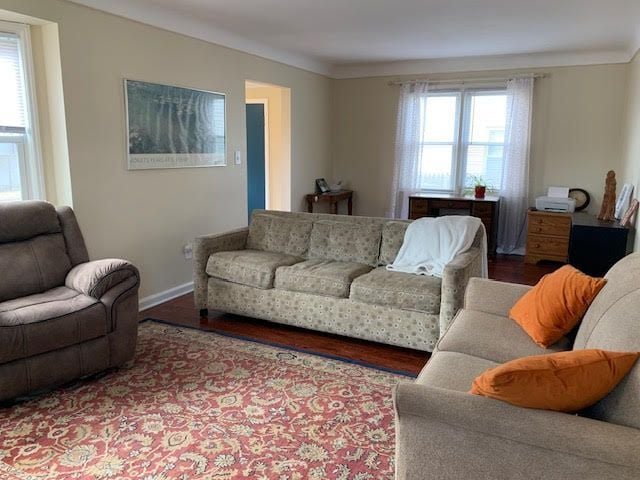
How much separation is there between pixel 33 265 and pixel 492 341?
2531 millimetres

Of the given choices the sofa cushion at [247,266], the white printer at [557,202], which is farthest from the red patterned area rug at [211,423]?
the white printer at [557,202]

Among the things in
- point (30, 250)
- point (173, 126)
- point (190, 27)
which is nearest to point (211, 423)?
point (30, 250)

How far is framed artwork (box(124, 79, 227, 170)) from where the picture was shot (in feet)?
12.0

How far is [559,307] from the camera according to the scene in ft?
6.82

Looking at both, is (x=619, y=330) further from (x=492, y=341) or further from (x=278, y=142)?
(x=278, y=142)

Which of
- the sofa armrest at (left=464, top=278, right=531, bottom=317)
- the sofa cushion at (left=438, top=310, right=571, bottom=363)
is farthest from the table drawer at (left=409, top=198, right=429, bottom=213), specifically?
the sofa cushion at (left=438, top=310, right=571, bottom=363)

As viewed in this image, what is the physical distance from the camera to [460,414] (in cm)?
134

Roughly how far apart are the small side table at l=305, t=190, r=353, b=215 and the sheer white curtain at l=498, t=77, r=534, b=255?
1977 millimetres

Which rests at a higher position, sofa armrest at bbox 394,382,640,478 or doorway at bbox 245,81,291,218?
doorway at bbox 245,81,291,218

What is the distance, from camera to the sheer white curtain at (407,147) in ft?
20.2

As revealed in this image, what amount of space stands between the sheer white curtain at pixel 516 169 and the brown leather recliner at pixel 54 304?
15.1ft

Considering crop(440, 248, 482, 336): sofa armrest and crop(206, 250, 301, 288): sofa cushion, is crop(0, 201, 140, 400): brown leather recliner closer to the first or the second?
crop(206, 250, 301, 288): sofa cushion

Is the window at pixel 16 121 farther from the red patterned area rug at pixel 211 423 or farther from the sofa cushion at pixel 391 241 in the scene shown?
the sofa cushion at pixel 391 241

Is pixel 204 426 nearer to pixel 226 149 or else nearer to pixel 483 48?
pixel 226 149
